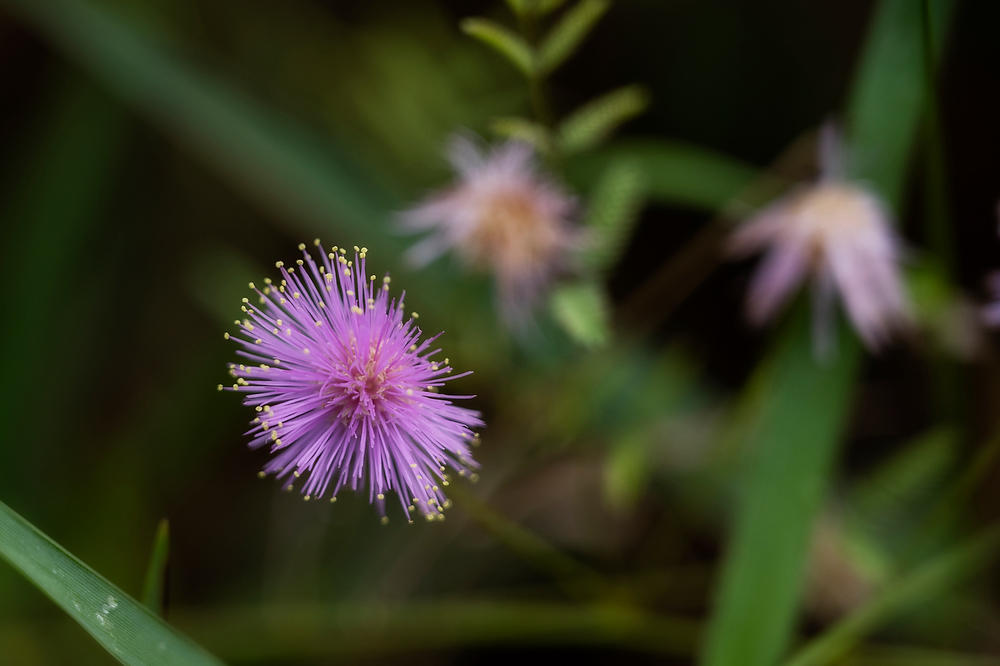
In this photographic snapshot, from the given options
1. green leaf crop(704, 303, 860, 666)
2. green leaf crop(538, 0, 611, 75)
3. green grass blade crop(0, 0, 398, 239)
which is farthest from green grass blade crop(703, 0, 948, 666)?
green grass blade crop(0, 0, 398, 239)

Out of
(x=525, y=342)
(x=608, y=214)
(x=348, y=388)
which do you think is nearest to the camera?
(x=348, y=388)

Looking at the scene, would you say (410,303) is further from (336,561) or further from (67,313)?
(67,313)

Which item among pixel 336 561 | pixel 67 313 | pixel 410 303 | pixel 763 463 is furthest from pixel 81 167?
pixel 763 463

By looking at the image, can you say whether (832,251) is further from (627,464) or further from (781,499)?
(627,464)

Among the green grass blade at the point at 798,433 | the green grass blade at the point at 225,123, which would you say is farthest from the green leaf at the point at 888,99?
the green grass blade at the point at 225,123

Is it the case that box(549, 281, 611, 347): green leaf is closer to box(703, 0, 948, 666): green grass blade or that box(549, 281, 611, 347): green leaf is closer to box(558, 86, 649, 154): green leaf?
box(558, 86, 649, 154): green leaf

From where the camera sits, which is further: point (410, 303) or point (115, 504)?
point (115, 504)

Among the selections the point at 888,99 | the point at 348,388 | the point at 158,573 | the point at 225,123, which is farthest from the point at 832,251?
the point at 225,123
